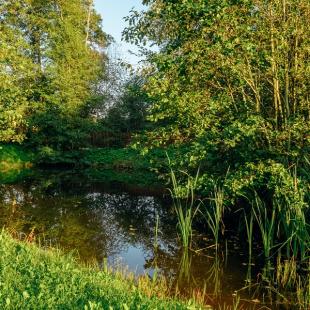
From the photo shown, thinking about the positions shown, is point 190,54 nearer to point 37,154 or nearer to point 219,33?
point 219,33

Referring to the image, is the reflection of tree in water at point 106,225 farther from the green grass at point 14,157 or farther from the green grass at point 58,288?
the green grass at point 14,157

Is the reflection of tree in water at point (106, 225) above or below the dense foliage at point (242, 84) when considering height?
below

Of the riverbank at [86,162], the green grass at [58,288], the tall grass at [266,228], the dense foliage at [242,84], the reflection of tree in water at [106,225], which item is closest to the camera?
the green grass at [58,288]

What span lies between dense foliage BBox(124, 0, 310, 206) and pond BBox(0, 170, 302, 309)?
2548 mm

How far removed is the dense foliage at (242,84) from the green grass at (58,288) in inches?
201

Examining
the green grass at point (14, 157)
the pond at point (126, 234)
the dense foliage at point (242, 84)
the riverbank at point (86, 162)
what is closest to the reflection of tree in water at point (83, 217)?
the pond at point (126, 234)

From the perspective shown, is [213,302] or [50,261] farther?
[213,302]

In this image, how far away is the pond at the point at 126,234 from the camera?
1142cm

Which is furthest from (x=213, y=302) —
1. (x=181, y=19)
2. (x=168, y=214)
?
(x=168, y=214)

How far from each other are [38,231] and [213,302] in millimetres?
8462

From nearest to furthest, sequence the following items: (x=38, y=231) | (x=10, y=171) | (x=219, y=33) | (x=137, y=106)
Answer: (x=219, y=33) → (x=38, y=231) → (x=10, y=171) → (x=137, y=106)

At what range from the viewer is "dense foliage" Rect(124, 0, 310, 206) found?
11.4 m

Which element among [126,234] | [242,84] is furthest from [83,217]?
[242,84]

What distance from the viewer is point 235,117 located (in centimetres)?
1265
